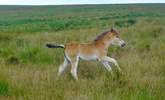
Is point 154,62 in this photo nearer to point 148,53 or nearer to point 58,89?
point 148,53

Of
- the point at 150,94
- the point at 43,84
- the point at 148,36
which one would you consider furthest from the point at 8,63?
the point at 148,36

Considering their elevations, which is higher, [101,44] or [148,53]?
[101,44]

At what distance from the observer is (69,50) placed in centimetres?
938

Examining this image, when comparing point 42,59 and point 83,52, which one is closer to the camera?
point 83,52

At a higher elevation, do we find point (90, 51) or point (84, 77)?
point (90, 51)

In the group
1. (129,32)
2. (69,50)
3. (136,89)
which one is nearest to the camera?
(136,89)

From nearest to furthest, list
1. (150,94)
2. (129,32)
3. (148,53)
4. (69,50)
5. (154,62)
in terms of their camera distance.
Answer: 1. (150,94)
2. (69,50)
3. (154,62)
4. (148,53)
5. (129,32)

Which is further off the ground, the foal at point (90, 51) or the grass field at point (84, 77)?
the foal at point (90, 51)

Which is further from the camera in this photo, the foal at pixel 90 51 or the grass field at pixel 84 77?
the foal at pixel 90 51

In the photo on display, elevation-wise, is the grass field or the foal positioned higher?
the foal

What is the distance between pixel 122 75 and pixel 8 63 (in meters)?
4.15

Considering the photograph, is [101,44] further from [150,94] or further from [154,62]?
[150,94]

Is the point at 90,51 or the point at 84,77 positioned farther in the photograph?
the point at 84,77

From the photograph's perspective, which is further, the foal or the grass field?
the foal
